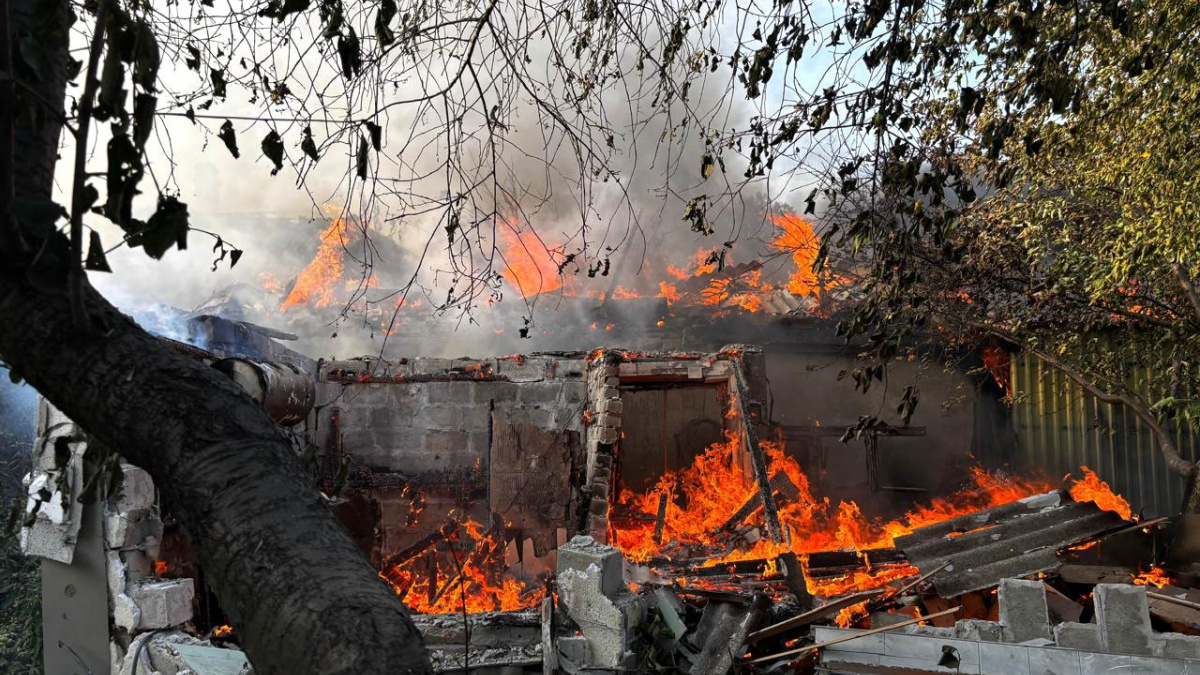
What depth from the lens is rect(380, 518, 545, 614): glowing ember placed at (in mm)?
8688

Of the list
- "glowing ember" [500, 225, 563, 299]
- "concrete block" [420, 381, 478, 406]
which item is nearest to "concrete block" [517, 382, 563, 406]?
"concrete block" [420, 381, 478, 406]

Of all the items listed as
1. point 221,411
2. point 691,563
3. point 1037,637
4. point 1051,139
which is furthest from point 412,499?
point 221,411

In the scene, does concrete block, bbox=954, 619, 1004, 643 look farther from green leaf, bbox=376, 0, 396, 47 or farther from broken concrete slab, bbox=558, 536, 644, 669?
green leaf, bbox=376, 0, 396, 47

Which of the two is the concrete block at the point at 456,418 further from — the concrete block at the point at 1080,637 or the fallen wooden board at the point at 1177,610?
the fallen wooden board at the point at 1177,610

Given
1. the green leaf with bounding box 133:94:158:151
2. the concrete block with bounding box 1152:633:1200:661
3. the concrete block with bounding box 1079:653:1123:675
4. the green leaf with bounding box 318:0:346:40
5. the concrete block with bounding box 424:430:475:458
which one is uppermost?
the green leaf with bounding box 318:0:346:40

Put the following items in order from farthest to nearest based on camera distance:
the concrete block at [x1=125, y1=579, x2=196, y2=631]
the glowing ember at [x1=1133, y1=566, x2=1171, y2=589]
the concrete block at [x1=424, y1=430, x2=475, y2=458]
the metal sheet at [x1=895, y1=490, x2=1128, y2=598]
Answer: the concrete block at [x1=424, y1=430, x2=475, y2=458]
the glowing ember at [x1=1133, y1=566, x2=1171, y2=589]
the metal sheet at [x1=895, y1=490, x2=1128, y2=598]
the concrete block at [x1=125, y1=579, x2=196, y2=631]

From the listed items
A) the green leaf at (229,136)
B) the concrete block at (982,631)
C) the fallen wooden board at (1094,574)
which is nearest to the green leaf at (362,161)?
the green leaf at (229,136)

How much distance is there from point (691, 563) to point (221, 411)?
7.22m

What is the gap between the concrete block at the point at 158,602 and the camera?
19.4 feet

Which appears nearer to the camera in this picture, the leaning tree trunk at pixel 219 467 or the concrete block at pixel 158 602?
the leaning tree trunk at pixel 219 467

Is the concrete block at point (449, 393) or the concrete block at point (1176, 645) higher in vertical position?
the concrete block at point (449, 393)

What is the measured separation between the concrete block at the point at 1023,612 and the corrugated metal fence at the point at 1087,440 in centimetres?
673

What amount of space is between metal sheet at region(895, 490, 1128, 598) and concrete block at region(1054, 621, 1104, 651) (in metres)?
1.33

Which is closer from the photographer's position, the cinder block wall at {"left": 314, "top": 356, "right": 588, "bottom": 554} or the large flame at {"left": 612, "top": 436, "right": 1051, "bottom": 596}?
the large flame at {"left": 612, "top": 436, "right": 1051, "bottom": 596}
